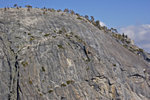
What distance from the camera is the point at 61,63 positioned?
4134 cm

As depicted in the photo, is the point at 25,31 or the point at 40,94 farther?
the point at 25,31

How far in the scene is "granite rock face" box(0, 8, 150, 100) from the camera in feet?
129

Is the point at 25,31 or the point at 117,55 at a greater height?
the point at 25,31

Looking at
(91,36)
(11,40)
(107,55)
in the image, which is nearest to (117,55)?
(107,55)

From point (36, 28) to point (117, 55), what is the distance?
15232mm

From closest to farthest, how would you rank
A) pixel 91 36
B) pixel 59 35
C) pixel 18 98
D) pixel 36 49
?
pixel 18 98 → pixel 36 49 → pixel 59 35 → pixel 91 36

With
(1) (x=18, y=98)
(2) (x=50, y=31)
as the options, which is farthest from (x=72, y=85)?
(2) (x=50, y=31)

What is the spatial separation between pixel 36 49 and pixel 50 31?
5128 millimetres

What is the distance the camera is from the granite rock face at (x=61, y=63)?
39188mm

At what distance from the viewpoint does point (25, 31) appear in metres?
44.5

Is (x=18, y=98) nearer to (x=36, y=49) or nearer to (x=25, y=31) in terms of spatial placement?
(x=36, y=49)

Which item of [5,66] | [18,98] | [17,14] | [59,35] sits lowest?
[18,98]

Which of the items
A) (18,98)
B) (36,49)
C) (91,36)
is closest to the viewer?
(18,98)

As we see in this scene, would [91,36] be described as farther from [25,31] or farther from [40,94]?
[40,94]
